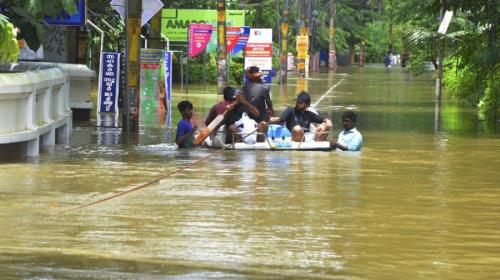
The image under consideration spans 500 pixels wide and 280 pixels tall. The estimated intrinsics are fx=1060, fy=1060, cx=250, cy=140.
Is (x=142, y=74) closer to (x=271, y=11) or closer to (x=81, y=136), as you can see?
(x=81, y=136)

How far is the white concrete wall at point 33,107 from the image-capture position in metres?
14.3

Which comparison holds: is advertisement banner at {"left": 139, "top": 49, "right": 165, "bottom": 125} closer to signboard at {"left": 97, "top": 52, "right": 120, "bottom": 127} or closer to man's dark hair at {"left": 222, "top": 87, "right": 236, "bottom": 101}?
signboard at {"left": 97, "top": 52, "right": 120, "bottom": 127}

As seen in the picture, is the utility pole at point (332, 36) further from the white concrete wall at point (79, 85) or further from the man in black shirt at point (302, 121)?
the man in black shirt at point (302, 121)

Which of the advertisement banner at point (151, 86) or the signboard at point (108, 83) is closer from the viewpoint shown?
the signboard at point (108, 83)

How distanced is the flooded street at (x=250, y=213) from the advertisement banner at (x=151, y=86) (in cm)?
615

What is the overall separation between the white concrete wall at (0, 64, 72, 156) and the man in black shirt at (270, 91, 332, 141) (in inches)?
142

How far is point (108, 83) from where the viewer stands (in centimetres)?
2441

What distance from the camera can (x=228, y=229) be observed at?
31.0ft

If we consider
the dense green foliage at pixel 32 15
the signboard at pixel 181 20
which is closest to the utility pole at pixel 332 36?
the signboard at pixel 181 20

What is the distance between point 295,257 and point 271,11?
Answer: 66222mm

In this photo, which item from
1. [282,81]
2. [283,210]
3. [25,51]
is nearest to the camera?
[283,210]

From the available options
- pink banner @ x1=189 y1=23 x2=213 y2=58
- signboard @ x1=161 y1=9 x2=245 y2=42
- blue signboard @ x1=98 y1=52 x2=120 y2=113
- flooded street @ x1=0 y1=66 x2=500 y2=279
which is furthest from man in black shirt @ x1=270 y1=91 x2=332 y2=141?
signboard @ x1=161 y1=9 x2=245 y2=42

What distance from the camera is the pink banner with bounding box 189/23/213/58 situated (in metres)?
41.5

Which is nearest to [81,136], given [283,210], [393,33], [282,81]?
[283,210]
